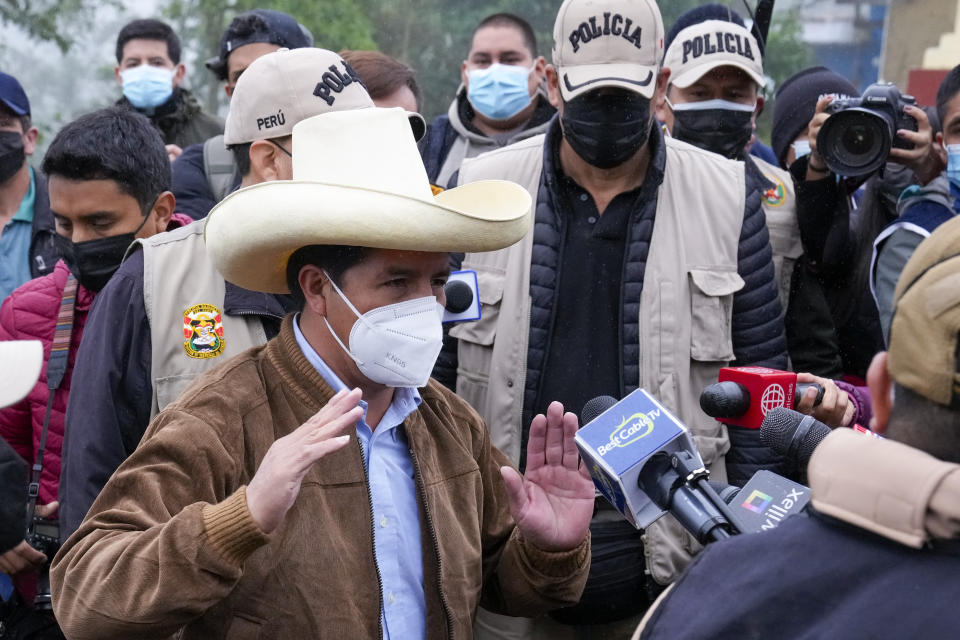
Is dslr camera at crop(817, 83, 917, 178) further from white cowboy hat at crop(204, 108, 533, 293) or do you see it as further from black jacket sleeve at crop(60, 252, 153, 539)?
black jacket sleeve at crop(60, 252, 153, 539)

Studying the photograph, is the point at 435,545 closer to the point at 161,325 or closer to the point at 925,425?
the point at 161,325

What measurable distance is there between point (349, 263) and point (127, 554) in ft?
2.71

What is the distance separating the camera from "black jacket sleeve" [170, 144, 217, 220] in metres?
4.80

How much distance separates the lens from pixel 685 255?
3.81m

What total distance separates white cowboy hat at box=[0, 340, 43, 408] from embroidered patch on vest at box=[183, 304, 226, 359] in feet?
2.26

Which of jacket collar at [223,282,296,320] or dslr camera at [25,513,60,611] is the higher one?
jacket collar at [223,282,296,320]

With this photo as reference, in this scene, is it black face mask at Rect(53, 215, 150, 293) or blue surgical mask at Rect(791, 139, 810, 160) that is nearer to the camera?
black face mask at Rect(53, 215, 150, 293)

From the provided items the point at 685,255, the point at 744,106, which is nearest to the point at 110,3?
the point at 744,106

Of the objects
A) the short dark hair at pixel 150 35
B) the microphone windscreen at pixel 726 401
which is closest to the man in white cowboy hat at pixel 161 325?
the microphone windscreen at pixel 726 401

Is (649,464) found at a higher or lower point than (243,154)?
lower

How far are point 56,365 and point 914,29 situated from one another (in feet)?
22.9

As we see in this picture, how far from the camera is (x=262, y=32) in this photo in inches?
217

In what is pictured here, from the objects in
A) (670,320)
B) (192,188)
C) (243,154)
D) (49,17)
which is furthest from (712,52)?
(49,17)

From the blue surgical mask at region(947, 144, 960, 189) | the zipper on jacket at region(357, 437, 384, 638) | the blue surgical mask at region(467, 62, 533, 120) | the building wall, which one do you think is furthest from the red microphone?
the building wall
